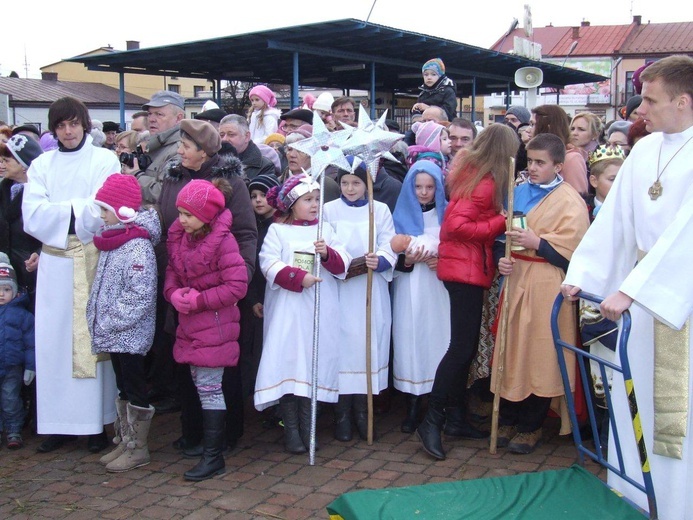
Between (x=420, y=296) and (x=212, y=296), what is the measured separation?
1422mm

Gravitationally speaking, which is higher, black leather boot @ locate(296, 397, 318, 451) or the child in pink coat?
the child in pink coat

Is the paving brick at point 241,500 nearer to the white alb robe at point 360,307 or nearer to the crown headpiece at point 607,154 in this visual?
the white alb robe at point 360,307

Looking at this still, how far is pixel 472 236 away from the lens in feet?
15.1

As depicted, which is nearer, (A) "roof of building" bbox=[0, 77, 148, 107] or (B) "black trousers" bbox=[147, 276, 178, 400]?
(B) "black trousers" bbox=[147, 276, 178, 400]

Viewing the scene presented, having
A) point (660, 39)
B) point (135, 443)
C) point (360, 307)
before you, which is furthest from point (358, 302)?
point (660, 39)

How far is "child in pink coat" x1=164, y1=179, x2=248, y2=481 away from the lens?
4336 mm

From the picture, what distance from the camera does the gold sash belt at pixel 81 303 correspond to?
15.7ft

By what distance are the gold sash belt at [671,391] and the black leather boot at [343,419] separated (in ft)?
7.07

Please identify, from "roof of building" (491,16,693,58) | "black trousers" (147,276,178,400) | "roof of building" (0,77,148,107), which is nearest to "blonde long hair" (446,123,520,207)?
"black trousers" (147,276,178,400)

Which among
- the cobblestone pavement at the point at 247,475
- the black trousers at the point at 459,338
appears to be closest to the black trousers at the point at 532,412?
the cobblestone pavement at the point at 247,475

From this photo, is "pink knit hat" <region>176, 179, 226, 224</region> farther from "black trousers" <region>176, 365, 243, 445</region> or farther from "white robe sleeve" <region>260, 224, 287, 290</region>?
"black trousers" <region>176, 365, 243, 445</region>

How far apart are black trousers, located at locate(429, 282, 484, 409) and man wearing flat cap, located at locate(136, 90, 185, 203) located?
6.83 ft

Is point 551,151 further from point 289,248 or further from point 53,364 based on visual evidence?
point 53,364

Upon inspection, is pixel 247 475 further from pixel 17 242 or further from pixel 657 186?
pixel 657 186
